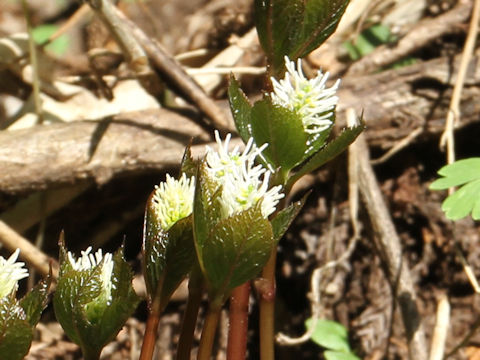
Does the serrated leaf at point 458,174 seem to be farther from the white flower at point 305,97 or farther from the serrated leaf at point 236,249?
the serrated leaf at point 236,249

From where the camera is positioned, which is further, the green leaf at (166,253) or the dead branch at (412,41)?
the dead branch at (412,41)

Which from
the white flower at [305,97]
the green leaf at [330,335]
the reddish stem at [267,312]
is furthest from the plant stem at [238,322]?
the green leaf at [330,335]

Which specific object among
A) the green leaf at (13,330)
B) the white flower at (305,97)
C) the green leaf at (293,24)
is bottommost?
the green leaf at (13,330)

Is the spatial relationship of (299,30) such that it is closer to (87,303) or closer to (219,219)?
(219,219)

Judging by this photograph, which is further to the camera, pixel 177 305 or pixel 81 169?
pixel 177 305

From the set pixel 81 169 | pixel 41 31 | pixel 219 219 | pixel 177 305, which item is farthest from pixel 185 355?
pixel 41 31

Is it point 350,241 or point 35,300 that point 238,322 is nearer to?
point 35,300
